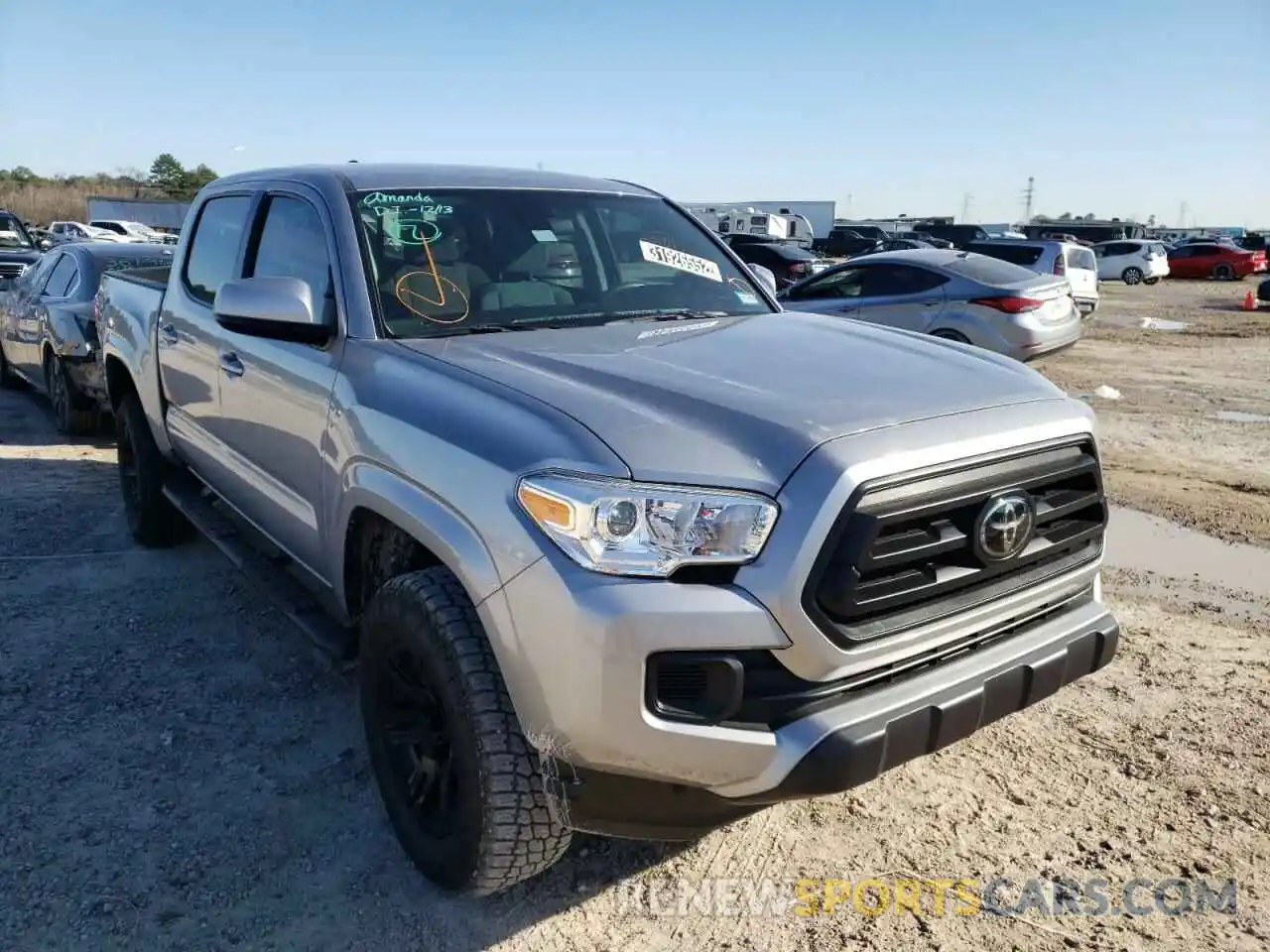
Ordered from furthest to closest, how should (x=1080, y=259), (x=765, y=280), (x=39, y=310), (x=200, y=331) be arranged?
(x=1080, y=259) → (x=39, y=310) → (x=765, y=280) → (x=200, y=331)

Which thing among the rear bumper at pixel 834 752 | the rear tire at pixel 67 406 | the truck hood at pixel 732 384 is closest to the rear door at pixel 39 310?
the rear tire at pixel 67 406

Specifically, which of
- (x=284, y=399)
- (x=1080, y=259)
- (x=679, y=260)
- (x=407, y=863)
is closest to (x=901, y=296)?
(x=1080, y=259)

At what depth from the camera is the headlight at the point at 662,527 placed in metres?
2.19

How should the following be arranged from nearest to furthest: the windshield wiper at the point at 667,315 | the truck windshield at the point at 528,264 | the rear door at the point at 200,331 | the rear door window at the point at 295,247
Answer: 1. the truck windshield at the point at 528,264
2. the rear door window at the point at 295,247
3. the windshield wiper at the point at 667,315
4. the rear door at the point at 200,331

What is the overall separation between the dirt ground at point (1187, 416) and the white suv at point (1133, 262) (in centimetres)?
1505

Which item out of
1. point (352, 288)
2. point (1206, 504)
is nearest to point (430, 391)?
point (352, 288)

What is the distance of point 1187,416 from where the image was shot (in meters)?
9.60

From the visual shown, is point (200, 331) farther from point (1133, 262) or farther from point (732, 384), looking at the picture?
point (1133, 262)

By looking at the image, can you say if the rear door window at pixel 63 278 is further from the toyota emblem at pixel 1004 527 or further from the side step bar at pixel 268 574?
the toyota emblem at pixel 1004 527

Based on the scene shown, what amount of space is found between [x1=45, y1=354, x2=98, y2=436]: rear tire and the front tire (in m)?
6.82

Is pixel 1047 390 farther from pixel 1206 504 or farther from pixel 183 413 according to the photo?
pixel 1206 504

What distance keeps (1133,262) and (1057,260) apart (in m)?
22.1

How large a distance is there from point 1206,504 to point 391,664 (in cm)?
558

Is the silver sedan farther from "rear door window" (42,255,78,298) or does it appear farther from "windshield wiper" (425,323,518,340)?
"windshield wiper" (425,323,518,340)
